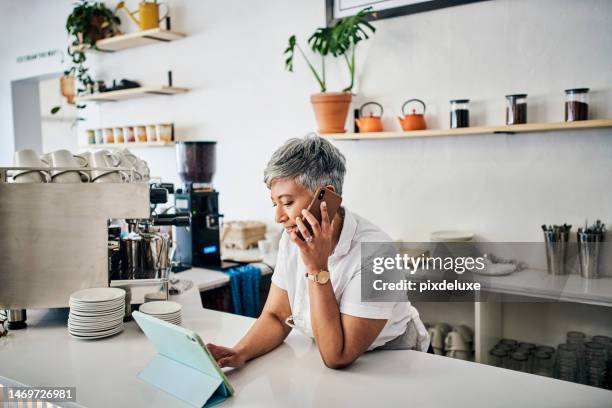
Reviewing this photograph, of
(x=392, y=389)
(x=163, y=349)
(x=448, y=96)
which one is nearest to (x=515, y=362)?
(x=448, y=96)

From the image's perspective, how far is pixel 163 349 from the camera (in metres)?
1.45

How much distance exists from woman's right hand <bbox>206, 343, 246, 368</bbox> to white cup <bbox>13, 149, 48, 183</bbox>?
2.94 feet

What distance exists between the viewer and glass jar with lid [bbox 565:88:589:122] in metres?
2.61

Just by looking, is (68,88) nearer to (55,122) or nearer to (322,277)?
(55,122)

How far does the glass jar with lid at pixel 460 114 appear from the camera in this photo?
2953 mm

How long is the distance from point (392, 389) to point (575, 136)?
201 cm

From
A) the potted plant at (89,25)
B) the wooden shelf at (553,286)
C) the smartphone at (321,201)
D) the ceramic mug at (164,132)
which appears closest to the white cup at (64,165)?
the smartphone at (321,201)

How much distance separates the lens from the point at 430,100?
317 centimetres

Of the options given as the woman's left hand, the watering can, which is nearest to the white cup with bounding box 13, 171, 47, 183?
the woman's left hand

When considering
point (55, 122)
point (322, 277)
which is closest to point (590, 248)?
point (322, 277)

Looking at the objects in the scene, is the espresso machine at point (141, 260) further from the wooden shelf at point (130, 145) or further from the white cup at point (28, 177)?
the wooden shelf at point (130, 145)

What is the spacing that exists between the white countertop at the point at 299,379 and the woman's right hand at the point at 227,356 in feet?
0.09

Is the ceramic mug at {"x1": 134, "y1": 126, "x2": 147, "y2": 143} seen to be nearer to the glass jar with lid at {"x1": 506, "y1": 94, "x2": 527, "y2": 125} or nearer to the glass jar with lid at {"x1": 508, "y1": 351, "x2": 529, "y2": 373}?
the glass jar with lid at {"x1": 506, "y1": 94, "x2": 527, "y2": 125}

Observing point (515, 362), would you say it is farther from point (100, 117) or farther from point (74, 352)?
point (100, 117)
